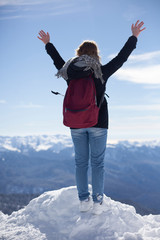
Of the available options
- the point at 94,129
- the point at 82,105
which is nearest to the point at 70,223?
the point at 94,129

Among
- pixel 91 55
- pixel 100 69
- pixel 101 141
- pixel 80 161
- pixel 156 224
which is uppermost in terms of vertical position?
pixel 91 55

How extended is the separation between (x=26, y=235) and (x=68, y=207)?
1.43 m

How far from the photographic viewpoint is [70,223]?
19.6ft

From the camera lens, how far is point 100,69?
5121 mm

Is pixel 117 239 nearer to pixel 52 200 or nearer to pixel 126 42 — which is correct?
pixel 52 200

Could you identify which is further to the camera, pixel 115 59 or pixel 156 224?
pixel 156 224

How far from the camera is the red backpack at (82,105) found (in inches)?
197

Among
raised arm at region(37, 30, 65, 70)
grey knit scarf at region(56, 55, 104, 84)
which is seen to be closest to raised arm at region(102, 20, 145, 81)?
grey knit scarf at region(56, 55, 104, 84)

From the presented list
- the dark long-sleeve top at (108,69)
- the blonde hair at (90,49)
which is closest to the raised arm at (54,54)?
the blonde hair at (90,49)

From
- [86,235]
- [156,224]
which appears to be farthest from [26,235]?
[156,224]

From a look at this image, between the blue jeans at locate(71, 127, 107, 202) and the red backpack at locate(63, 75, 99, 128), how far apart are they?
1.25ft

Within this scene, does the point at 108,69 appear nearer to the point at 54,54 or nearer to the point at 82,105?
the point at 82,105

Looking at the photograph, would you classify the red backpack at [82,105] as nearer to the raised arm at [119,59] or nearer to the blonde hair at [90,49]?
the raised arm at [119,59]

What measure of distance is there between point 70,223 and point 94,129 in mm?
2495
